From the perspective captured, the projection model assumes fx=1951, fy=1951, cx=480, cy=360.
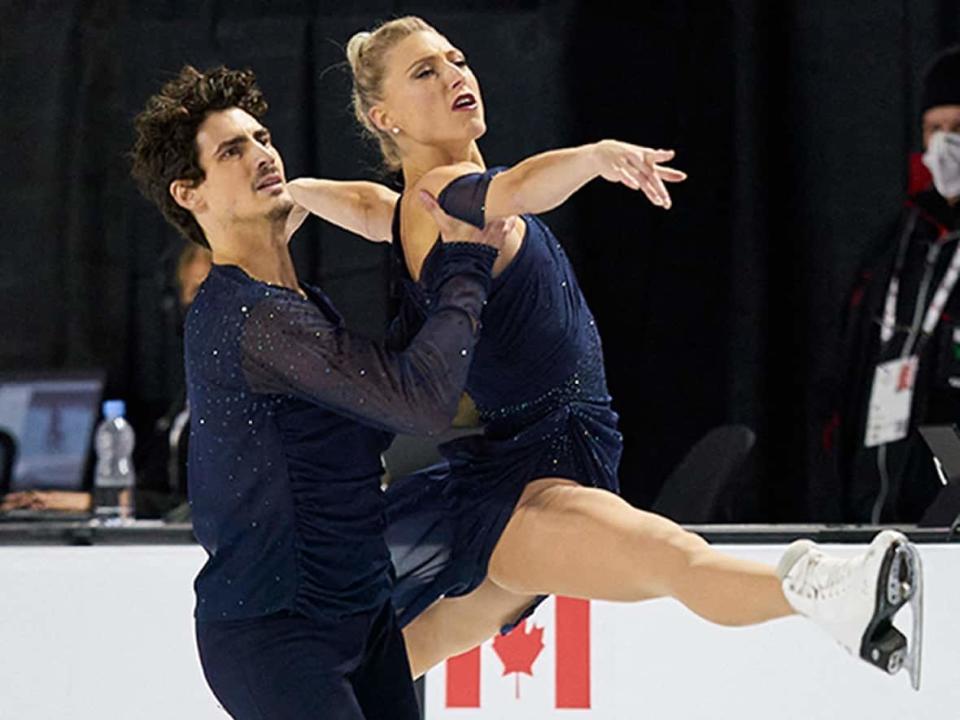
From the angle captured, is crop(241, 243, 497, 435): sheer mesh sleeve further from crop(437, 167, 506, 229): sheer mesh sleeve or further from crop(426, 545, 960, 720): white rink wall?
crop(426, 545, 960, 720): white rink wall

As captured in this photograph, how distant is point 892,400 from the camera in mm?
6297

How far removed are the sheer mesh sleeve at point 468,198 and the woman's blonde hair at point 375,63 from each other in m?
0.36

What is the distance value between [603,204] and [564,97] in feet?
1.31

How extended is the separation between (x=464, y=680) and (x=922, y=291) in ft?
9.31

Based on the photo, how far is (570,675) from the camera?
4027 mm

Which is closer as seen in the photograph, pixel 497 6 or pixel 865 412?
pixel 865 412

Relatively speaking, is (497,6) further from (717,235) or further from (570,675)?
(570,675)

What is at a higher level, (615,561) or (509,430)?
(509,430)

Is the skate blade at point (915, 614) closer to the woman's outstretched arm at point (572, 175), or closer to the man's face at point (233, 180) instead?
the woman's outstretched arm at point (572, 175)

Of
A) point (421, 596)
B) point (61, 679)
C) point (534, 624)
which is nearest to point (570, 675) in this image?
point (534, 624)

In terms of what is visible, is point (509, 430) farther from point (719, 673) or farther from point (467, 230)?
point (719, 673)

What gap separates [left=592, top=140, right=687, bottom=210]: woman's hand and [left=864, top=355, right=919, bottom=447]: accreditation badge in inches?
136

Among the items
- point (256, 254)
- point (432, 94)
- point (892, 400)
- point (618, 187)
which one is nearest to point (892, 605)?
point (256, 254)

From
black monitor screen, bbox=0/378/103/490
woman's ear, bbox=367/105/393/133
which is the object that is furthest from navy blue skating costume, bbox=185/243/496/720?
black monitor screen, bbox=0/378/103/490
